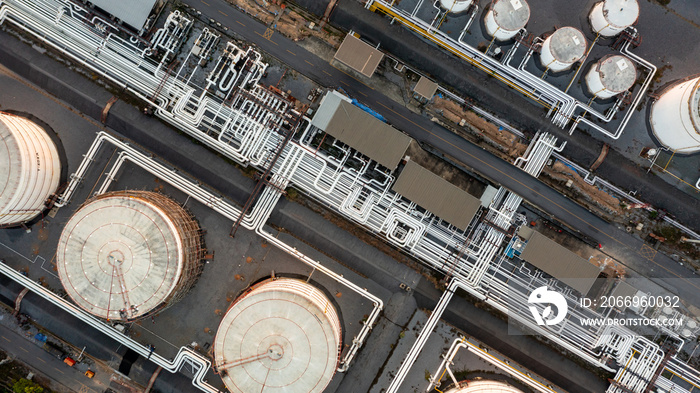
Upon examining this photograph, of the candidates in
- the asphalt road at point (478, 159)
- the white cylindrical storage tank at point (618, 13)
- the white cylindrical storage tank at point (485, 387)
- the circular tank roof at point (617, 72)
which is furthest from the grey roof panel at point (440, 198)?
the white cylindrical storage tank at point (618, 13)

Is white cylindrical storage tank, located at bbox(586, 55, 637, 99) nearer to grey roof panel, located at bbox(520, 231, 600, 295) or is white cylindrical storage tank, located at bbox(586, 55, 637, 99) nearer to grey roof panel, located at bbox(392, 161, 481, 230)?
grey roof panel, located at bbox(520, 231, 600, 295)

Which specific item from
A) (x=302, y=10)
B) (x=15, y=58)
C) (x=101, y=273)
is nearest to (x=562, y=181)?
(x=302, y=10)

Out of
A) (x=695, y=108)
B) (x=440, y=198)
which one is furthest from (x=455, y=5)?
(x=695, y=108)

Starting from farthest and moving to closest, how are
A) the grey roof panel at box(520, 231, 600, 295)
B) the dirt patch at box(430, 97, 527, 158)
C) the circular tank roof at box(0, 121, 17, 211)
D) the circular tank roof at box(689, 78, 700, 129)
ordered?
1. the dirt patch at box(430, 97, 527, 158)
2. the grey roof panel at box(520, 231, 600, 295)
3. the circular tank roof at box(689, 78, 700, 129)
4. the circular tank roof at box(0, 121, 17, 211)

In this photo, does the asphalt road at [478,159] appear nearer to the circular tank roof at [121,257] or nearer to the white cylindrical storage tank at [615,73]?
the white cylindrical storage tank at [615,73]

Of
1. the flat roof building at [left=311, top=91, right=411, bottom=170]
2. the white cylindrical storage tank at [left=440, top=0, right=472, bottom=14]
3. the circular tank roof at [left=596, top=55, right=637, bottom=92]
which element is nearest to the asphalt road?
the flat roof building at [left=311, top=91, right=411, bottom=170]

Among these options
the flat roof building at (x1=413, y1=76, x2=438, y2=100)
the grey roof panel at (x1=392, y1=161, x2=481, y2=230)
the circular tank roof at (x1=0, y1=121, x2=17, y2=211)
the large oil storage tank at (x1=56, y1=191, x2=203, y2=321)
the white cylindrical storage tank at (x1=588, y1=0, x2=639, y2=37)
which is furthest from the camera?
the flat roof building at (x1=413, y1=76, x2=438, y2=100)

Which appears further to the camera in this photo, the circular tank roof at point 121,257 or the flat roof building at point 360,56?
the flat roof building at point 360,56
